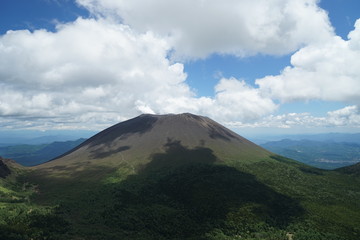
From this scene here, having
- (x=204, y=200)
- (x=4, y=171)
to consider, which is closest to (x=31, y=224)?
(x=204, y=200)

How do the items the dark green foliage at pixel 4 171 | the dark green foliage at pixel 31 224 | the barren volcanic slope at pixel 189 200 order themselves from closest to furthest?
the dark green foliage at pixel 31 224 → the barren volcanic slope at pixel 189 200 → the dark green foliage at pixel 4 171

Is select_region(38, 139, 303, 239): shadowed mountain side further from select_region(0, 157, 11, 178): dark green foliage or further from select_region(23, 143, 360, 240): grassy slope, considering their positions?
select_region(0, 157, 11, 178): dark green foliage

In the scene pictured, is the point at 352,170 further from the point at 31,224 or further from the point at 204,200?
the point at 31,224

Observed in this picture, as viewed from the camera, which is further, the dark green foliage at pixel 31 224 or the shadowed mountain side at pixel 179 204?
the shadowed mountain side at pixel 179 204

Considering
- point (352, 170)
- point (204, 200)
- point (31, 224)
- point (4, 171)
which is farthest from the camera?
point (352, 170)

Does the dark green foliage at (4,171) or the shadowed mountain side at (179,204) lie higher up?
the dark green foliage at (4,171)

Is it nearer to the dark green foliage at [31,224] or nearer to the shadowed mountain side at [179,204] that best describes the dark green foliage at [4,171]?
the shadowed mountain side at [179,204]

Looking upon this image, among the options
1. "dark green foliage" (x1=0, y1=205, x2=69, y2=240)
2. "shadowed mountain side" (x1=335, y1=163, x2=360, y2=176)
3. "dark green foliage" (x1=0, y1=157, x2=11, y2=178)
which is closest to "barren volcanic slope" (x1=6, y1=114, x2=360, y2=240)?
"dark green foliage" (x1=0, y1=205, x2=69, y2=240)

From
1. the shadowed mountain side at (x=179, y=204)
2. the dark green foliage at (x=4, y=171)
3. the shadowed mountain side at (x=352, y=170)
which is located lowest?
→ the shadowed mountain side at (x=179, y=204)

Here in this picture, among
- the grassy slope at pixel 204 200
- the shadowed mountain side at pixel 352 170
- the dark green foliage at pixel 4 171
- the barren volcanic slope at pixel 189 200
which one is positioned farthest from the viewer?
the shadowed mountain side at pixel 352 170

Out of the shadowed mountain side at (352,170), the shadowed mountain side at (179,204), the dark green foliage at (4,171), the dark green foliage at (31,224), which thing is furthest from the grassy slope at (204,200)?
the dark green foliage at (4,171)
